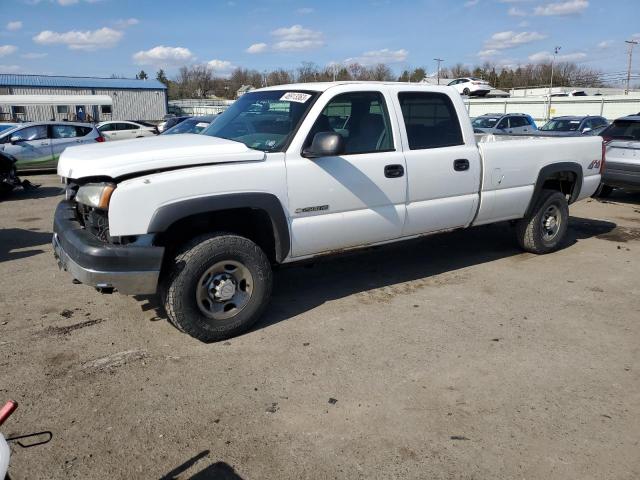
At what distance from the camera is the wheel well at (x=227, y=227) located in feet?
13.4

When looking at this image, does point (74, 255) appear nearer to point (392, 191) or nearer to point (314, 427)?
point (314, 427)

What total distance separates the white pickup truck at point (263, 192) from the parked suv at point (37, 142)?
11768 millimetres

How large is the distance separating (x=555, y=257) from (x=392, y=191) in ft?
9.83

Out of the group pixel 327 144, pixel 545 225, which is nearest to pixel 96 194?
pixel 327 144

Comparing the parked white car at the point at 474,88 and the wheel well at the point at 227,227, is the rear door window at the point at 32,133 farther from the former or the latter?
the parked white car at the point at 474,88

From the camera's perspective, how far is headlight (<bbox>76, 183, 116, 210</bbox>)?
145 inches

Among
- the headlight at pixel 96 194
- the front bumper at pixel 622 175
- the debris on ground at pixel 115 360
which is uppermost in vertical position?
the headlight at pixel 96 194

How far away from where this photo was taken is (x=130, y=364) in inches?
151

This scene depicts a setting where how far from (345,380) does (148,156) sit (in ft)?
6.87

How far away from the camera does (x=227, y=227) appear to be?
4.38 metres

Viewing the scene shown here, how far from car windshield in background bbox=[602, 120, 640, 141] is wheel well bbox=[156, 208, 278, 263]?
852cm

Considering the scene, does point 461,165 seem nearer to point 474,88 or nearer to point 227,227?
point 227,227

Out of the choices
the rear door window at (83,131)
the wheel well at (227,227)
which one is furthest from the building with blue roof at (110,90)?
the wheel well at (227,227)

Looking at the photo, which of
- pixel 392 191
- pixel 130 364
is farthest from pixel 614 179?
pixel 130 364
